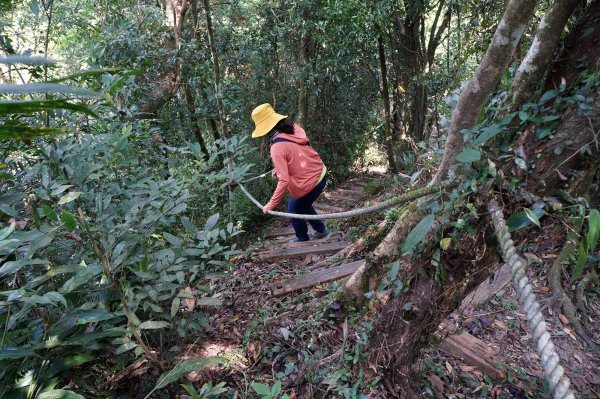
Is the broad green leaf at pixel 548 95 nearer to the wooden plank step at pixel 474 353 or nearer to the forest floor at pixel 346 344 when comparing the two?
the forest floor at pixel 346 344

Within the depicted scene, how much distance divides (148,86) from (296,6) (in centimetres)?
279

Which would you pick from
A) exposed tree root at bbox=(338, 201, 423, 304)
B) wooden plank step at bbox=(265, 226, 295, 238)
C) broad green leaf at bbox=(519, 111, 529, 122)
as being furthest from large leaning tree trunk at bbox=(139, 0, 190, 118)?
broad green leaf at bbox=(519, 111, 529, 122)

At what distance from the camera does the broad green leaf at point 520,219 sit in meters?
1.37

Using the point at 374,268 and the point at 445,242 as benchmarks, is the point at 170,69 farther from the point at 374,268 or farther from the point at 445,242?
the point at 445,242

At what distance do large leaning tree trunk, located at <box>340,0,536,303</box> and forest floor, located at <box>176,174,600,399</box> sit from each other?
330 millimetres

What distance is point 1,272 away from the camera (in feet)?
4.99

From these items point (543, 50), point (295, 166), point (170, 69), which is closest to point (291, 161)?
point (295, 166)

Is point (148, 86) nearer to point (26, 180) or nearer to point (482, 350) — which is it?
point (26, 180)

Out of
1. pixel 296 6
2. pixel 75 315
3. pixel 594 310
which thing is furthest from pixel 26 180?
pixel 296 6

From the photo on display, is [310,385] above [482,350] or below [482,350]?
above

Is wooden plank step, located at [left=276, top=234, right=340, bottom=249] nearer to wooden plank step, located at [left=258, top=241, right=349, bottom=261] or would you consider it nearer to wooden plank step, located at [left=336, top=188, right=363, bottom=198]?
wooden plank step, located at [left=258, top=241, right=349, bottom=261]

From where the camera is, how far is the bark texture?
1945 mm

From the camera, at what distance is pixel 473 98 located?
2.15 meters

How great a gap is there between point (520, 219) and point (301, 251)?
2.98 meters
